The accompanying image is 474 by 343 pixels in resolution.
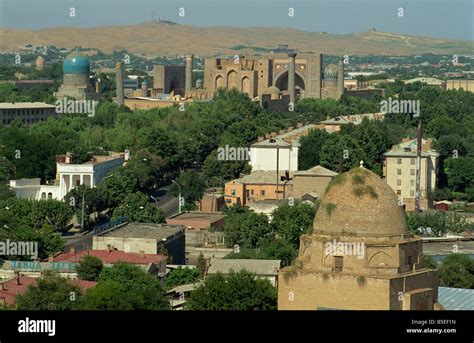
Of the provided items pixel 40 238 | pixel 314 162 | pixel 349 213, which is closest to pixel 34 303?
pixel 349 213

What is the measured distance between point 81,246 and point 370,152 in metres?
19.5

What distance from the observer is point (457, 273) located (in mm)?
29141

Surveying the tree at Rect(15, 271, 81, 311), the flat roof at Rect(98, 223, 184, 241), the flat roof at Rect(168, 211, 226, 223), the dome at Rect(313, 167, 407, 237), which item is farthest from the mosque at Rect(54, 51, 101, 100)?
the dome at Rect(313, 167, 407, 237)

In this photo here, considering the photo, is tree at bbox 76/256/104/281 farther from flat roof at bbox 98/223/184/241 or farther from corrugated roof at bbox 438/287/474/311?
corrugated roof at bbox 438/287/474/311

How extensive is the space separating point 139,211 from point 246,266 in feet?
34.9

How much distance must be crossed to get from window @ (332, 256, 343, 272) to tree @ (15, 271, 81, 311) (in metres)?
4.69

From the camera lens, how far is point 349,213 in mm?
20812

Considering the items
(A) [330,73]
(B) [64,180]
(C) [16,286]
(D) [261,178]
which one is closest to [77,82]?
(A) [330,73]

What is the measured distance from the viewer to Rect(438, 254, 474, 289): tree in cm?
2861

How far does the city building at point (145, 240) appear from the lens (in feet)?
113

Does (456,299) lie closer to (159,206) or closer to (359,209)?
(359,209)

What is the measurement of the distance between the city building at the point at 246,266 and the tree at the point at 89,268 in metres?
2.04

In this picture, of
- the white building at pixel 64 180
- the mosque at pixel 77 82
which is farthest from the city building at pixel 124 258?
the mosque at pixel 77 82

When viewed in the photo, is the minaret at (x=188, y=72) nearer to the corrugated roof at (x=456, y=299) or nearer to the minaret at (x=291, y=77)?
the minaret at (x=291, y=77)
